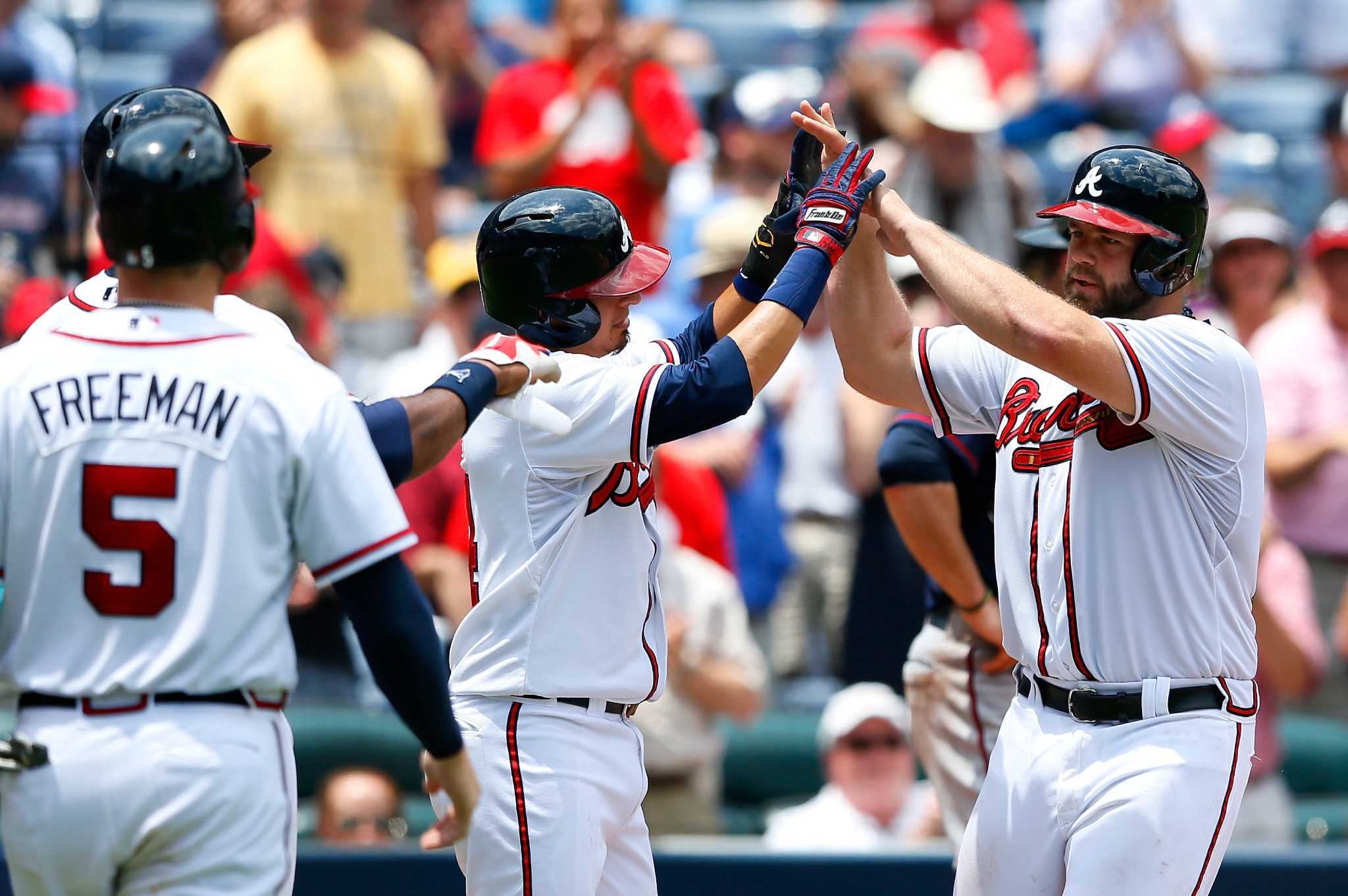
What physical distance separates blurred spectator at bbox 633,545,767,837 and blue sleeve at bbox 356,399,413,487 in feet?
8.16

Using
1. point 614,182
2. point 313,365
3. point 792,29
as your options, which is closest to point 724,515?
point 614,182

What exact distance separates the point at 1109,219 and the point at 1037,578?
0.71 metres

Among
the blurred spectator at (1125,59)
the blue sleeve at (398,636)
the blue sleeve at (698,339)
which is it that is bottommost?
the blue sleeve at (398,636)

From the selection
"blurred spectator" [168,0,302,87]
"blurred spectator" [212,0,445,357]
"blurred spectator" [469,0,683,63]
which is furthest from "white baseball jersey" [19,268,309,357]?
"blurred spectator" [168,0,302,87]

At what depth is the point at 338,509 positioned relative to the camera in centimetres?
276

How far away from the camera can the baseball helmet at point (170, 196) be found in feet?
9.09

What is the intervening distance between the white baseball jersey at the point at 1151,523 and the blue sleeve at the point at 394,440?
4.06ft

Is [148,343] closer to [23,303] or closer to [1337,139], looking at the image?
[23,303]

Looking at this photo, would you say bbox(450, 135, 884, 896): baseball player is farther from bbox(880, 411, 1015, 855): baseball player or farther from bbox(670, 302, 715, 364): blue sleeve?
bbox(880, 411, 1015, 855): baseball player

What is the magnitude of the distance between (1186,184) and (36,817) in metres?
2.40

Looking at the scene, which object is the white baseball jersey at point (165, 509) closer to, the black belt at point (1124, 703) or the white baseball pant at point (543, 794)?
the white baseball pant at point (543, 794)

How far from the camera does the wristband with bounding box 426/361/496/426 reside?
126 inches

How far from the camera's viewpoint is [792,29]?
10062mm

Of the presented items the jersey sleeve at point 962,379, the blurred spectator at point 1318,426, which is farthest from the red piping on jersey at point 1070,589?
the blurred spectator at point 1318,426
